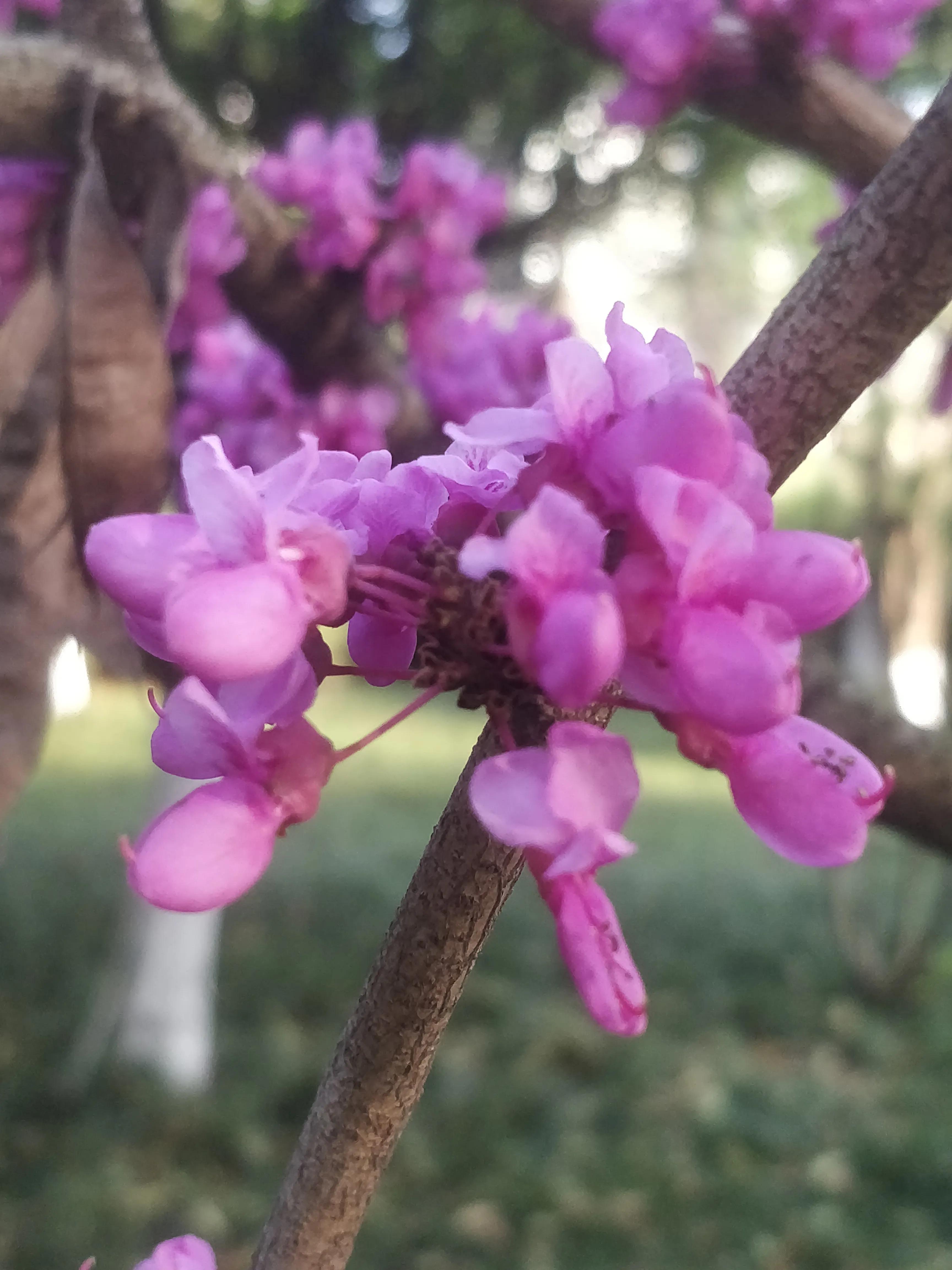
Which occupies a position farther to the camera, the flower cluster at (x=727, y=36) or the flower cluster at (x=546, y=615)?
the flower cluster at (x=727, y=36)

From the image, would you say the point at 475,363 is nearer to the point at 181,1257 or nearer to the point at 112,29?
the point at 112,29

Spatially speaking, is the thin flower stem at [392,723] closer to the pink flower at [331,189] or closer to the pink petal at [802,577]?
the pink petal at [802,577]

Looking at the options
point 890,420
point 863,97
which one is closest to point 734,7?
point 863,97

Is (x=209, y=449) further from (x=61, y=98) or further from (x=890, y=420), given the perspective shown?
(x=890, y=420)

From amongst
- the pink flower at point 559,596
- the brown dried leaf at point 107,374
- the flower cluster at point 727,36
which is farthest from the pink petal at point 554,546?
the flower cluster at point 727,36

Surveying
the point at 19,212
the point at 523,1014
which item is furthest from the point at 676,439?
the point at 523,1014
